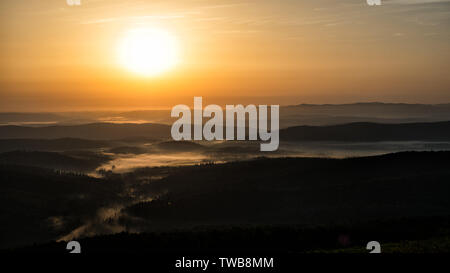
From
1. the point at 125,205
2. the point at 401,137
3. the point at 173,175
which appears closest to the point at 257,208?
the point at 125,205

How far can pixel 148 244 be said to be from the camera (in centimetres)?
2506

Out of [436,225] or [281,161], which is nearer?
[436,225]
